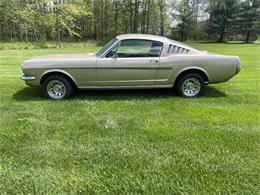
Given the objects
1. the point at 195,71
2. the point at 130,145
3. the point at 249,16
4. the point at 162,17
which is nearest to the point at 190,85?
the point at 195,71

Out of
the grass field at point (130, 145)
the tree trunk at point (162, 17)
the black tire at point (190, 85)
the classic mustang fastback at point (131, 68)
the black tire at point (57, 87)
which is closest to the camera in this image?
the grass field at point (130, 145)

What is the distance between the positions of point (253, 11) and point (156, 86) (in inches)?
2029

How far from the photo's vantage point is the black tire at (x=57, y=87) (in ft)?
20.2

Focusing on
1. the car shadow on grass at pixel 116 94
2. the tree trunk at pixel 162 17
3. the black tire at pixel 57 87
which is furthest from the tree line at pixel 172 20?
the black tire at pixel 57 87

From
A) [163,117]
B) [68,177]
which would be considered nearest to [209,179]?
[68,177]

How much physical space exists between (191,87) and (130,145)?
3.05m

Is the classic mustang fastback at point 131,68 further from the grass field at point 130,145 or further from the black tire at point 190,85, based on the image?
the grass field at point 130,145

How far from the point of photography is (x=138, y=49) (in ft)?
20.4

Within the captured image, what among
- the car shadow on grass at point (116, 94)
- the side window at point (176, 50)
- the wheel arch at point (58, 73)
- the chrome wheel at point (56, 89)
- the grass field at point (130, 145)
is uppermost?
the side window at point (176, 50)

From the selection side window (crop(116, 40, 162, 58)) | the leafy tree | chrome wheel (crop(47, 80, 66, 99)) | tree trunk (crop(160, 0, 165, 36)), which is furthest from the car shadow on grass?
the leafy tree

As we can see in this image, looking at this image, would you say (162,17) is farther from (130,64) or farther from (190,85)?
(130,64)

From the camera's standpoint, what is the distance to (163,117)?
16.7 ft

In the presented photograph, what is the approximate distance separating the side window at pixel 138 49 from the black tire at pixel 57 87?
4.43 feet

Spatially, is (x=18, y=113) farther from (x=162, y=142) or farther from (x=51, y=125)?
(x=162, y=142)
